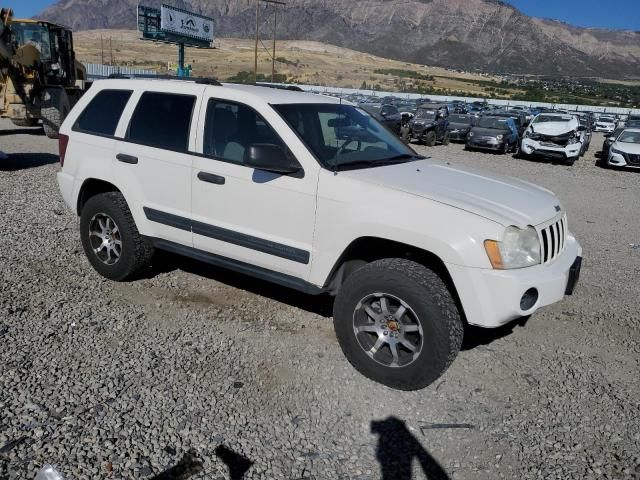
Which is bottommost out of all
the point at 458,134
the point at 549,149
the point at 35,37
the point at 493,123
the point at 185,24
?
the point at 458,134

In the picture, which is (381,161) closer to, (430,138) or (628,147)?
(628,147)

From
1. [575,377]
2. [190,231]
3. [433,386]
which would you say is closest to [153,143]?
[190,231]

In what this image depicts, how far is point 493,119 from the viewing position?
2262cm

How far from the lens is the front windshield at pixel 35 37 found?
15.9 m

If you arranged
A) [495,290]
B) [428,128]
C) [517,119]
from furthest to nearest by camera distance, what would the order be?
[517,119] < [428,128] < [495,290]

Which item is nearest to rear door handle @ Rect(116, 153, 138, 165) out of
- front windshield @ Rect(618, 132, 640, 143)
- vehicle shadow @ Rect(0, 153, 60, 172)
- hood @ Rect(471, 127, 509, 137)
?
vehicle shadow @ Rect(0, 153, 60, 172)

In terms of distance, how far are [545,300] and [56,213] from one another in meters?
6.54

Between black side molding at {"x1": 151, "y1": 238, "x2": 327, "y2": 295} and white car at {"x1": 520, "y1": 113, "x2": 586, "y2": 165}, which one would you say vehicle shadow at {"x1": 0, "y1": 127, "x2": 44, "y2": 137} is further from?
white car at {"x1": 520, "y1": 113, "x2": 586, "y2": 165}

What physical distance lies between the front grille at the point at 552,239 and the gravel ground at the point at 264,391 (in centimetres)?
89

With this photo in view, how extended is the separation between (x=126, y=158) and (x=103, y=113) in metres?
0.65

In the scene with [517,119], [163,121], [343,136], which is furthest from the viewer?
[517,119]

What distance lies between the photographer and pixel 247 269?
4.39 metres

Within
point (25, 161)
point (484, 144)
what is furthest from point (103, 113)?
point (484, 144)

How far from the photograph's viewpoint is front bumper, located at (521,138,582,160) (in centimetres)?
1862
